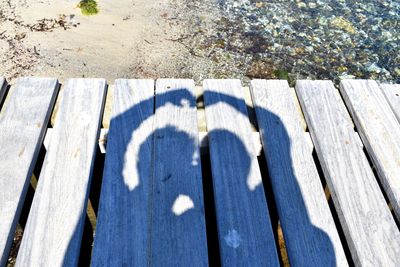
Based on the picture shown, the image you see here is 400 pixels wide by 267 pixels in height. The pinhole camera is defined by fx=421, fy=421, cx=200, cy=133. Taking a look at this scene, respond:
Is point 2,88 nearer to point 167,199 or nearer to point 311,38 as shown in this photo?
point 167,199

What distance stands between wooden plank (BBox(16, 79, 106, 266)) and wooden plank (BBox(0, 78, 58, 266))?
71 millimetres

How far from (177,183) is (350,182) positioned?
0.85 meters

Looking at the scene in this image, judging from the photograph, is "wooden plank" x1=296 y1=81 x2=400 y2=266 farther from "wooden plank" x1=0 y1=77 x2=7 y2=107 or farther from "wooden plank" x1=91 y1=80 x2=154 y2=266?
"wooden plank" x1=0 y1=77 x2=7 y2=107

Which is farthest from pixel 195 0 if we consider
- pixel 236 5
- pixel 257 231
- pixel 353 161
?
pixel 257 231

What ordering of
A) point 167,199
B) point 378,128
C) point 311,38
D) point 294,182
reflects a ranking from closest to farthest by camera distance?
point 167,199 → point 294,182 → point 378,128 → point 311,38

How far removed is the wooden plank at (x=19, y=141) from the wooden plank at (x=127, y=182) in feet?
1.19

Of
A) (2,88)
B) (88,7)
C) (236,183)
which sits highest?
(236,183)

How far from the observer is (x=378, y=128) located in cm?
239

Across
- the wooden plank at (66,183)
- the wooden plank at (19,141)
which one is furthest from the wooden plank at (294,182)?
the wooden plank at (19,141)

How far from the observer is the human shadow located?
68.0 inches

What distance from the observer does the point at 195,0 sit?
5793 mm

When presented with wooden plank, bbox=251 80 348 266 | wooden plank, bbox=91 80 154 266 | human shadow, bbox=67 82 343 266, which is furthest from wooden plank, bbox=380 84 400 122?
wooden plank, bbox=91 80 154 266

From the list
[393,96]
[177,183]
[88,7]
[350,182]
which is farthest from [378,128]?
[88,7]

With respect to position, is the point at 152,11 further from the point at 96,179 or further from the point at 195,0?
the point at 96,179
